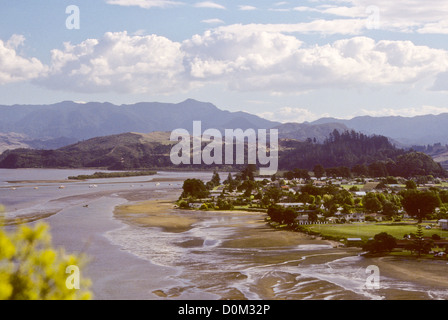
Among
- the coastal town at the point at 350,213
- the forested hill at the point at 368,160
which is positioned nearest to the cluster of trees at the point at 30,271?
the coastal town at the point at 350,213

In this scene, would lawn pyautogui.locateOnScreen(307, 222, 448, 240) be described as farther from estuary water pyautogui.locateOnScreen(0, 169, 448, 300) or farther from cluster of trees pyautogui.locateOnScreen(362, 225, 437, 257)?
cluster of trees pyautogui.locateOnScreen(362, 225, 437, 257)

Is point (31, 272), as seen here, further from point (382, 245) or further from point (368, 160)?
point (368, 160)

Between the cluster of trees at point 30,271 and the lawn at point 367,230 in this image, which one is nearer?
the cluster of trees at point 30,271

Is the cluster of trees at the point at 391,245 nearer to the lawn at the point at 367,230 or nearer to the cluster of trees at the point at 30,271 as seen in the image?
the lawn at the point at 367,230

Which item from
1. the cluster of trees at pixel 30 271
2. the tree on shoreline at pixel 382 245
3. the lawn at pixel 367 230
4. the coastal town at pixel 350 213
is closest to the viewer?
the cluster of trees at pixel 30 271
